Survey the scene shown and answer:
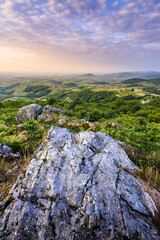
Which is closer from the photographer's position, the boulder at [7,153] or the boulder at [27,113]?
the boulder at [7,153]

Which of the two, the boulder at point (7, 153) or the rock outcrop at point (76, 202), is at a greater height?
the rock outcrop at point (76, 202)

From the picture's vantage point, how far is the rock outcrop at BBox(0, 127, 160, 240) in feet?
8.64

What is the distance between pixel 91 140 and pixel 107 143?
1.02 m

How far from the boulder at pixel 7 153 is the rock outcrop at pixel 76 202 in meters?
2.25

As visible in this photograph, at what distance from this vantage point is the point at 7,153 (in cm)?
560

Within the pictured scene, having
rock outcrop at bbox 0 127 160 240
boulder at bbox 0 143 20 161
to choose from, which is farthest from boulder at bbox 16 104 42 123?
rock outcrop at bbox 0 127 160 240

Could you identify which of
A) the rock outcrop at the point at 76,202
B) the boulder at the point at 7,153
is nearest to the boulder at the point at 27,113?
the boulder at the point at 7,153

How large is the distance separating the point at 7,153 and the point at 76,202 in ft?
15.3

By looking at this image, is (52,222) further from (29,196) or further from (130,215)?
(130,215)

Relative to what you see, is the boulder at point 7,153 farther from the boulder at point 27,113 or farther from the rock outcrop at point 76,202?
the boulder at point 27,113

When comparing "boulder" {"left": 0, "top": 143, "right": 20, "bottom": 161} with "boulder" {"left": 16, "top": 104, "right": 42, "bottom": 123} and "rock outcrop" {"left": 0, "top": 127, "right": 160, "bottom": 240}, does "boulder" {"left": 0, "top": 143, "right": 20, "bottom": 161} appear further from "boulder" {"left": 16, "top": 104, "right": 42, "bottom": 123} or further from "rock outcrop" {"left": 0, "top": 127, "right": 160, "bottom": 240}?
A: "boulder" {"left": 16, "top": 104, "right": 42, "bottom": 123}

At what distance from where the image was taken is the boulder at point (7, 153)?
17.7 ft

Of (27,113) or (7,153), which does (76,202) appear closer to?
(7,153)

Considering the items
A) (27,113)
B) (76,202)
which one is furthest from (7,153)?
(27,113)
